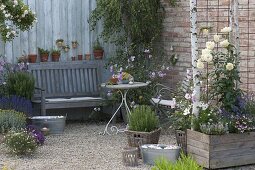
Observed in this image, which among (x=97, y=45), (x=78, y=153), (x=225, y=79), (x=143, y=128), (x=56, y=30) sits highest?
(x=56, y=30)

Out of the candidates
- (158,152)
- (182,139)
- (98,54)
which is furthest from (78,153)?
(98,54)

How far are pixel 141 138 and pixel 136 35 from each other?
3.34 m

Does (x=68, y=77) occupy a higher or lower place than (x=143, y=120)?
higher

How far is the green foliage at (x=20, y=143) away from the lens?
25.2 ft

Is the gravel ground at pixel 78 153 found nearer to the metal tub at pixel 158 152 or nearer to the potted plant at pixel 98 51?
the metal tub at pixel 158 152

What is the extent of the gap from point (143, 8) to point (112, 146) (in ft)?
8.87

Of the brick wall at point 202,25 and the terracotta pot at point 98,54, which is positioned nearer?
the brick wall at point 202,25

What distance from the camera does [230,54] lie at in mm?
7426

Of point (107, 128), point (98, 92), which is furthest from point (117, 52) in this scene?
point (107, 128)

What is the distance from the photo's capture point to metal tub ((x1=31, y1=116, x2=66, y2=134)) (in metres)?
9.47

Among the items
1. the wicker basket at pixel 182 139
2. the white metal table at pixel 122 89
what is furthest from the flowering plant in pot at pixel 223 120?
the white metal table at pixel 122 89

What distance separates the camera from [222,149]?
6.96 metres

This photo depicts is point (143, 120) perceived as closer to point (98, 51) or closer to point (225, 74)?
point (225, 74)

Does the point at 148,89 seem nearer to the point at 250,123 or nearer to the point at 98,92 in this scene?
the point at 98,92
